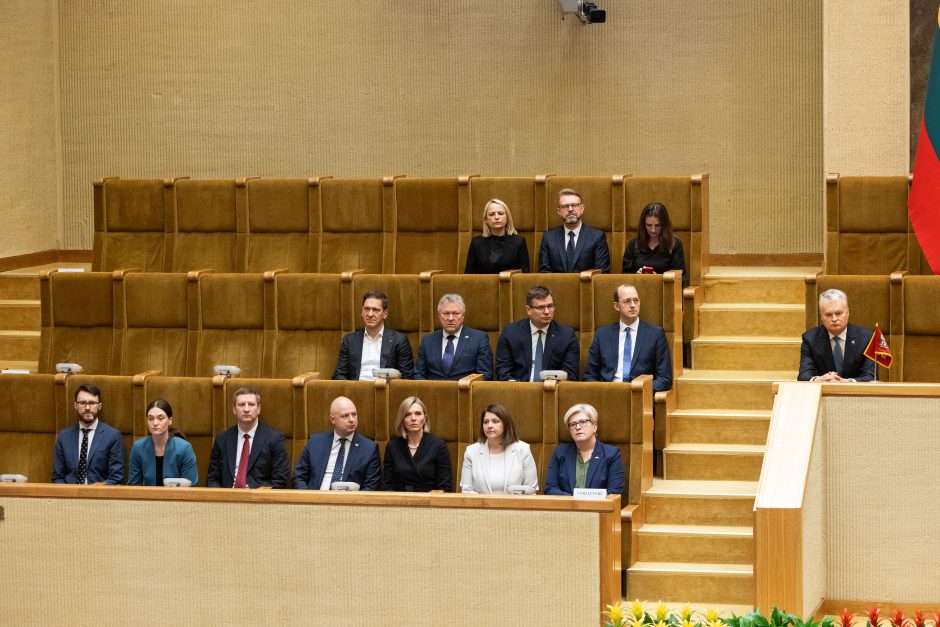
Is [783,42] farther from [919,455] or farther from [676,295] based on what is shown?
[919,455]

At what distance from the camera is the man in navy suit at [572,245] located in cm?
237

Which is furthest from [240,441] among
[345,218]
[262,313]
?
[345,218]

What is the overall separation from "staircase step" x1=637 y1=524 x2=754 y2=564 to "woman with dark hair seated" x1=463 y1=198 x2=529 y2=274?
0.58 m

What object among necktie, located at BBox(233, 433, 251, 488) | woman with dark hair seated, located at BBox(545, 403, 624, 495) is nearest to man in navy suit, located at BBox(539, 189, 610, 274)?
woman with dark hair seated, located at BBox(545, 403, 624, 495)

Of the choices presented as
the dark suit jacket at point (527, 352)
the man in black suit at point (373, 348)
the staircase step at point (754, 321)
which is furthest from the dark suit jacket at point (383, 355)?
the staircase step at point (754, 321)

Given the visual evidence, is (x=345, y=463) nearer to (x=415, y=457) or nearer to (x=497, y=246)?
(x=415, y=457)

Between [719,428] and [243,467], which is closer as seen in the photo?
[243,467]

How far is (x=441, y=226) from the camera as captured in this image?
2.56 metres

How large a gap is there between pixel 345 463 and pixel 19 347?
872 mm

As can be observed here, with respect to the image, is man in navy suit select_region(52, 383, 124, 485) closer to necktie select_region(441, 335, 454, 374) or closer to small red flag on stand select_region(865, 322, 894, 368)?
necktie select_region(441, 335, 454, 374)

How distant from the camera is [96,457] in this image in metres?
2.11

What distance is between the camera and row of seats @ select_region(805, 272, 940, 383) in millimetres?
2148

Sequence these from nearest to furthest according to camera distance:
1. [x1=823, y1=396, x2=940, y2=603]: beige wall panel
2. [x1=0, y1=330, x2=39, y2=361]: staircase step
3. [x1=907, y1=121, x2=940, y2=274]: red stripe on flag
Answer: [x1=823, y1=396, x2=940, y2=603]: beige wall panel < [x1=907, y1=121, x2=940, y2=274]: red stripe on flag < [x1=0, y1=330, x2=39, y2=361]: staircase step

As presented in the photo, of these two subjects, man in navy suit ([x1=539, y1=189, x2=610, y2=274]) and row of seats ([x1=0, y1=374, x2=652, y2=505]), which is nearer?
row of seats ([x1=0, y1=374, x2=652, y2=505])
